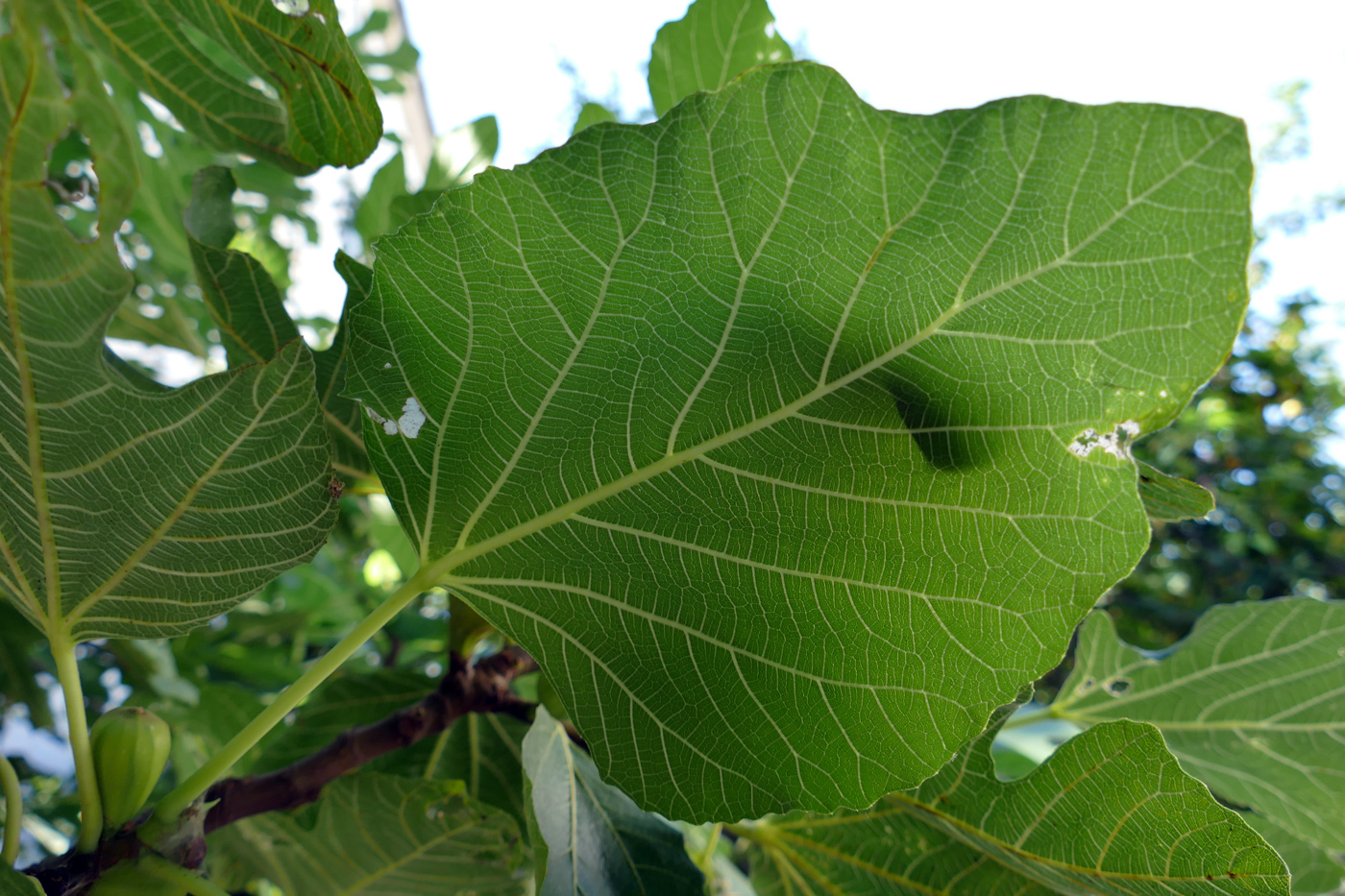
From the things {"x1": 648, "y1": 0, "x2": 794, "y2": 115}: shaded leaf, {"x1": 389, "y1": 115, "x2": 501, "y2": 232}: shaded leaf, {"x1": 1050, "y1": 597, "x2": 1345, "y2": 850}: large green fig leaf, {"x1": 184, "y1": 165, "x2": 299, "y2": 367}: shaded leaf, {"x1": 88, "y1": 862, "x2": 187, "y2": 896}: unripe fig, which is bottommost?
{"x1": 1050, "y1": 597, "x2": 1345, "y2": 850}: large green fig leaf

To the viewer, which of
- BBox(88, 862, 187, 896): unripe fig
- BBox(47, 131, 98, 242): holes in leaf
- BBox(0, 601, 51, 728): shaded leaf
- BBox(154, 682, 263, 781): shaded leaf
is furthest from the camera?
BBox(0, 601, 51, 728): shaded leaf

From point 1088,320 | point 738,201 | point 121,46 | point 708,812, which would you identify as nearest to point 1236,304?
point 1088,320

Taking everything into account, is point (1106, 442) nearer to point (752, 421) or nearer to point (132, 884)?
point (752, 421)

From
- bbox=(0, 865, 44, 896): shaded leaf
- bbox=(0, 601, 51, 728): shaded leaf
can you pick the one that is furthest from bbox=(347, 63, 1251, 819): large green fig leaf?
bbox=(0, 601, 51, 728): shaded leaf

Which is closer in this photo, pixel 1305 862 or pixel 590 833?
pixel 590 833

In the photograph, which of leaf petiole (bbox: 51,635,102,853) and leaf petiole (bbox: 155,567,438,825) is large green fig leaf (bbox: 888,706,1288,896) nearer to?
leaf petiole (bbox: 155,567,438,825)

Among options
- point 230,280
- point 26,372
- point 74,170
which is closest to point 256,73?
point 230,280
